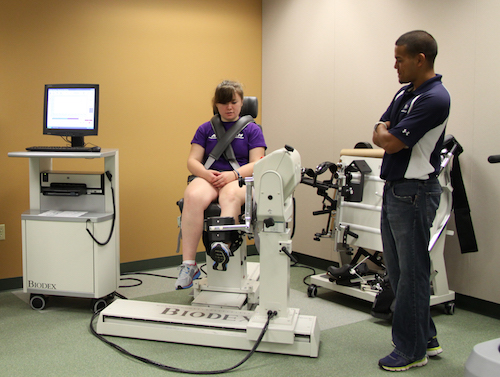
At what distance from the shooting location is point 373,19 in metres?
3.51

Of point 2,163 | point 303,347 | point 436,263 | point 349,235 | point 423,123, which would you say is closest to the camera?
point 423,123

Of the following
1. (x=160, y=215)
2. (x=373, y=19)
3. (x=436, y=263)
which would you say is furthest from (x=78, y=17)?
(x=436, y=263)

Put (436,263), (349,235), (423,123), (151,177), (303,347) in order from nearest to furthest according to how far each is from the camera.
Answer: (423,123) < (303,347) < (436,263) < (349,235) < (151,177)

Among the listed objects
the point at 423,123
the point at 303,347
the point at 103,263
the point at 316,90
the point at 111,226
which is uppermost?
the point at 316,90

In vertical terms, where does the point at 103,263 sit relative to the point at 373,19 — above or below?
below

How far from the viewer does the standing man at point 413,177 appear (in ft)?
6.45

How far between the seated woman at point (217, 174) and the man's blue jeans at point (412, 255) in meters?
0.92

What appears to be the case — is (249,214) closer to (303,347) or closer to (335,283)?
(303,347)

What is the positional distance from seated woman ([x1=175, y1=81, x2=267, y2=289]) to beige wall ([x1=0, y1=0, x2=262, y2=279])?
113 centimetres

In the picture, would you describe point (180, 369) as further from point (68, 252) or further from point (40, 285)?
point (40, 285)

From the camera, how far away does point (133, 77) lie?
3889 mm

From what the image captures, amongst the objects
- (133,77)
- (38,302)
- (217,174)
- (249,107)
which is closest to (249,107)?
(249,107)

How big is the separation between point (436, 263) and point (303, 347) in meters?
1.09

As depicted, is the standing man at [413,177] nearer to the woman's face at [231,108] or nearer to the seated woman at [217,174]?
the seated woman at [217,174]
